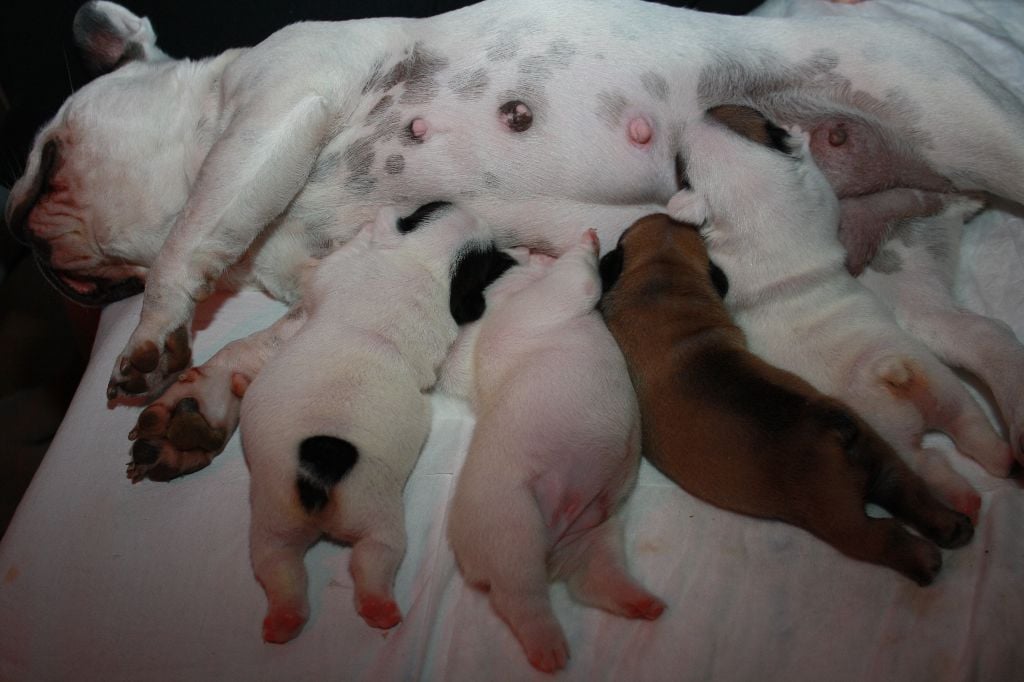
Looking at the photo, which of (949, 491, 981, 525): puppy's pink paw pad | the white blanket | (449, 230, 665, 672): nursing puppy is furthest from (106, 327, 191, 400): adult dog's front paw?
(949, 491, 981, 525): puppy's pink paw pad

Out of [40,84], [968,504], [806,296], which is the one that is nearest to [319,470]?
[806,296]

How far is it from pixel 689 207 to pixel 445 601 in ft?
3.55

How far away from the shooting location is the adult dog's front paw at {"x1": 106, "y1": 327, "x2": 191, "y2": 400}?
2041mm

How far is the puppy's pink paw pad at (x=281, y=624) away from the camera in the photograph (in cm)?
163

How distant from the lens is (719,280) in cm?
205

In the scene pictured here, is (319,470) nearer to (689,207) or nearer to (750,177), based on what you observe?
(689,207)

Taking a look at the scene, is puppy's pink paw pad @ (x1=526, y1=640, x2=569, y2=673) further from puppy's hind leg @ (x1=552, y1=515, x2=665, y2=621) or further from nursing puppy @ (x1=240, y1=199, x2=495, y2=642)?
nursing puppy @ (x1=240, y1=199, x2=495, y2=642)

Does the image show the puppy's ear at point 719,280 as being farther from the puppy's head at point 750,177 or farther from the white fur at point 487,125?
the white fur at point 487,125

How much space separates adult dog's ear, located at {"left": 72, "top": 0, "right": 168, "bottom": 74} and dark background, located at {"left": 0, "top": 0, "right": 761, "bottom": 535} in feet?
0.47

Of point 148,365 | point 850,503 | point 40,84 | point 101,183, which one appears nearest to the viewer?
point 850,503

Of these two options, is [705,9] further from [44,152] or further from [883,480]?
[44,152]

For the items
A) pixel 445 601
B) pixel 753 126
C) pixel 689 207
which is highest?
pixel 753 126

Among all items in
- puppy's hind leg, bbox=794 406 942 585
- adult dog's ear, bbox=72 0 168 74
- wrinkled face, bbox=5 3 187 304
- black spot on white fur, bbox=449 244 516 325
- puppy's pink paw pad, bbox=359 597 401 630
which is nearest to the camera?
puppy's hind leg, bbox=794 406 942 585

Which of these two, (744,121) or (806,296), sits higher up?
(744,121)
